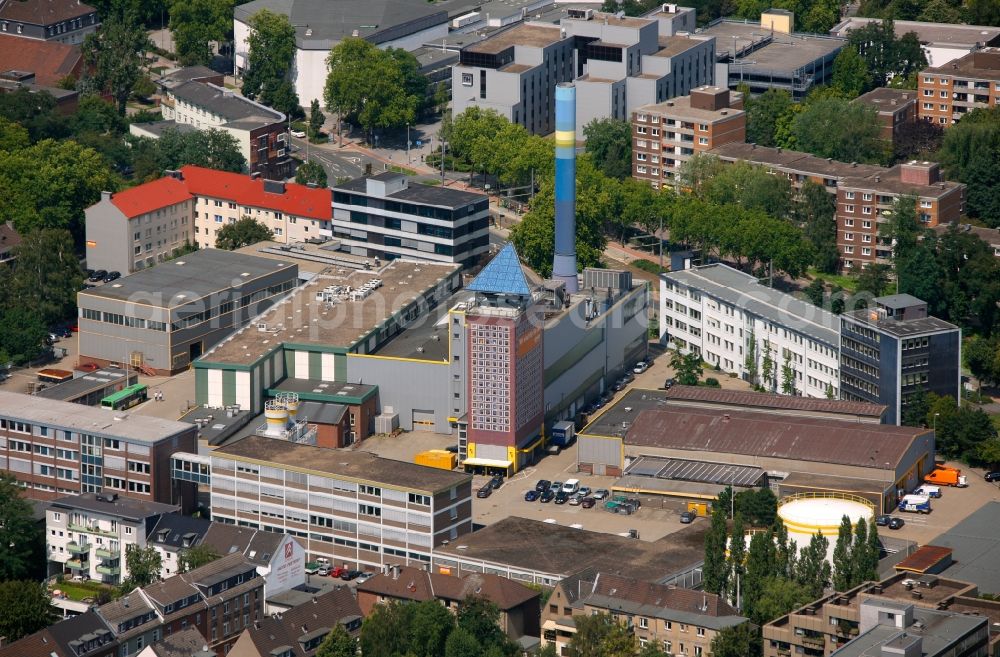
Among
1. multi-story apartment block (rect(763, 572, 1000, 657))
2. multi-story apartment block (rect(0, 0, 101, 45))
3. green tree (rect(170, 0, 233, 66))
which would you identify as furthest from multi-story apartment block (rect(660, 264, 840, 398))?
multi-story apartment block (rect(0, 0, 101, 45))

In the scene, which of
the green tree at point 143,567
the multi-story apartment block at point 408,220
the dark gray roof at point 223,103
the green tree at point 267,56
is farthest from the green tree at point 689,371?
the green tree at point 267,56

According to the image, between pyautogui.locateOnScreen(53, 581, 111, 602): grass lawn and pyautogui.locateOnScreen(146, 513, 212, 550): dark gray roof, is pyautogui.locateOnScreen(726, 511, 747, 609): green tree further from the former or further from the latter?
pyautogui.locateOnScreen(53, 581, 111, 602): grass lawn

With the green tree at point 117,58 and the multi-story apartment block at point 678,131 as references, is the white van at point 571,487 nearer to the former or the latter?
the multi-story apartment block at point 678,131

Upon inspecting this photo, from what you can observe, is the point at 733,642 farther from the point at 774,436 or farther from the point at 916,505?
the point at 774,436

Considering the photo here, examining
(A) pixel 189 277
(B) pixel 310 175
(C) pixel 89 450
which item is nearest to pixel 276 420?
(C) pixel 89 450

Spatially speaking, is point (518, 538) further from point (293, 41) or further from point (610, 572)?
point (293, 41)
